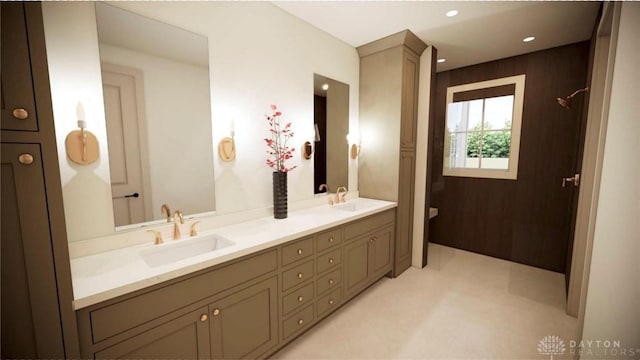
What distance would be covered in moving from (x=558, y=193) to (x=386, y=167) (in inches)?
80.6

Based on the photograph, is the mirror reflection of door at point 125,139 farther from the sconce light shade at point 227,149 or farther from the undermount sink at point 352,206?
the undermount sink at point 352,206

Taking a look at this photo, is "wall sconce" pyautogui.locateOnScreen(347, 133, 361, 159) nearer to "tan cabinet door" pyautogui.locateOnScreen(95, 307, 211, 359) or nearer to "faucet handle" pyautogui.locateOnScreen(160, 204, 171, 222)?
"faucet handle" pyautogui.locateOnScreen(160, 204, 171, 222)

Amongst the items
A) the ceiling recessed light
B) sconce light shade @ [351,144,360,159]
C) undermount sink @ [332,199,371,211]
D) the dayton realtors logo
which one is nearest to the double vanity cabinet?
undermount sink @ [332,199,371,211]

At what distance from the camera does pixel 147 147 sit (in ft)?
5.22

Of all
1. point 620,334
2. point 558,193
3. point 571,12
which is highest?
point 571,12

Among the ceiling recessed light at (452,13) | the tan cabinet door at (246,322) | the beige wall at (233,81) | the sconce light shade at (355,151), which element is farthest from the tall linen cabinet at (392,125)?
the tan cabinet door at (246,322)

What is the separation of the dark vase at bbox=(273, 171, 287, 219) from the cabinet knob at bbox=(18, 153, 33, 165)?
139 cm

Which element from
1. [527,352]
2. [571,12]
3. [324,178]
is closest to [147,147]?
[324,178]

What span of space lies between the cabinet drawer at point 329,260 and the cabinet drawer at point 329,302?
0.24 metres

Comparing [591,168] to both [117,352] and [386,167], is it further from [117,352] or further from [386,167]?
[117,352]

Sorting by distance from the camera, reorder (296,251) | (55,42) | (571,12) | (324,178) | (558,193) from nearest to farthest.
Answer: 1. (55,42)
2. (296,251)
3. (571,12)
4. (324,178)
5. (558,193)

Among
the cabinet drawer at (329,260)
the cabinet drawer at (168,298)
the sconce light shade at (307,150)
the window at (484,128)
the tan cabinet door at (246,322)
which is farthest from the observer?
the window at (484,128)

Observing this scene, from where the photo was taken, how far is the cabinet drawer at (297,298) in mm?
1741

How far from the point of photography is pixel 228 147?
1.90 meters
